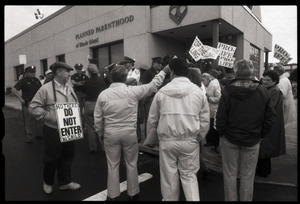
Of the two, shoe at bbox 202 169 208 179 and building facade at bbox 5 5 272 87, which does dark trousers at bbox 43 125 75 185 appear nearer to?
shoe at bbox 202 169 208 179

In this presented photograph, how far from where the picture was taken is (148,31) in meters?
11.2

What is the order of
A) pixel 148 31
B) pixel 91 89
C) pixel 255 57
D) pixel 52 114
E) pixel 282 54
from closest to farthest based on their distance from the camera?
pixel 52 114 < pixel 91 89 < pixel 282 54 < pixel 148 31 < pixel 255 57

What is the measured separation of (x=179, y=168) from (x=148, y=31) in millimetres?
9333

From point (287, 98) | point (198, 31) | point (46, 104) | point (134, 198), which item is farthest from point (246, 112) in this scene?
point (198, 31)

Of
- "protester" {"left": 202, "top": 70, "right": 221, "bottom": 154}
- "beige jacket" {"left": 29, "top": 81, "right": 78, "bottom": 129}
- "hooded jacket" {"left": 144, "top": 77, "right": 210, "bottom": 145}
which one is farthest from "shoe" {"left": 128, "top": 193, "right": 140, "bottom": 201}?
"protester" {"left": 202, "top": 70, "right": 221, "bottom": 154}

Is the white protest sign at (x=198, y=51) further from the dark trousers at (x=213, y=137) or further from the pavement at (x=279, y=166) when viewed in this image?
the pavement at (x=279, y=166)

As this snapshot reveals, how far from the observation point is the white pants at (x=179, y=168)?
2.73m

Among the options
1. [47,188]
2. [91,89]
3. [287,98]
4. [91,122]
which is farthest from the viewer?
[91,122]

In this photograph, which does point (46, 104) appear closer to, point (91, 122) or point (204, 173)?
point (91, 122)

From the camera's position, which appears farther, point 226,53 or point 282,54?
point 282,54

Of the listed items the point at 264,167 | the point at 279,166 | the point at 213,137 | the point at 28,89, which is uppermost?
the point at 28,89

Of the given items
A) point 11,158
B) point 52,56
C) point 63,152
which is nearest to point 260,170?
point 63,152

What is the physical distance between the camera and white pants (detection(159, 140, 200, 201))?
8.96 ft

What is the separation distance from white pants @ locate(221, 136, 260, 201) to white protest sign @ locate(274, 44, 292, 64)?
5555 millimetres
